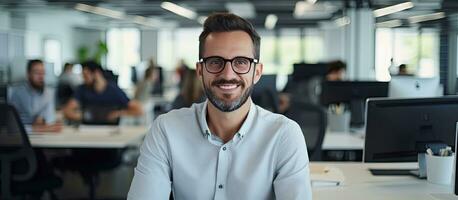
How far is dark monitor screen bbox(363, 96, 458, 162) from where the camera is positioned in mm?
2951

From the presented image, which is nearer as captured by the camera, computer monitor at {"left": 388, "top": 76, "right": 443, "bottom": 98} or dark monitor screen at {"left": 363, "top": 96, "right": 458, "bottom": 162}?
dark monitor screen at {"left": 363, "top": 96, "right": 458, "bottom": 162}

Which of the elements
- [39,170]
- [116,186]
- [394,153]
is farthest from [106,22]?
[394,153]

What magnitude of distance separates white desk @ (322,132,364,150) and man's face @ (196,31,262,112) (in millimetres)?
2546

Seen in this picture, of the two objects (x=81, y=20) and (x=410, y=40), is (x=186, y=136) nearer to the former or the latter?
(x=410, y=40)

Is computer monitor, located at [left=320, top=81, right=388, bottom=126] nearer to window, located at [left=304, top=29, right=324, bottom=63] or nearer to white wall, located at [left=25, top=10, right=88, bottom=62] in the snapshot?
white wall, located at [left=25, top=10, right=88, bottom=62]

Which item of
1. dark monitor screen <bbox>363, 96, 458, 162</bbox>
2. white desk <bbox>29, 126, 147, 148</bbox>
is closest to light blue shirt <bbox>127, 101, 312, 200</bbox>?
dark monitor screen <bbox>363, 96, 458, 162</bbox>

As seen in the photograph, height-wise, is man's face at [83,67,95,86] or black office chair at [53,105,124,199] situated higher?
man's face at [83,67,95,86]

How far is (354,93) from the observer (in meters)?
5.32

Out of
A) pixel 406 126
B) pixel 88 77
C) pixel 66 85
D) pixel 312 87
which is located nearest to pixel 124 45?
pixel 66 85

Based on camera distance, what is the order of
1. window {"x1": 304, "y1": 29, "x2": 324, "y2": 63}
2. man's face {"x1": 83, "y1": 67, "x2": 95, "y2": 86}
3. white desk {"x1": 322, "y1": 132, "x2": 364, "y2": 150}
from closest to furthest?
white desk {"x1": 322, "y1": 132, "x2": 364, "y2": 150} → man's face {"x1": 83, "y1": 67, "x2": 95, "y2": 86} → window {"x1": 304, "y1": 29, "x2": 324, "y2": 63}

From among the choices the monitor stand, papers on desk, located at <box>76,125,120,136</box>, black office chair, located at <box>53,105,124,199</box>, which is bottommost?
black office chair, located at <box>53,105,124,199</box>

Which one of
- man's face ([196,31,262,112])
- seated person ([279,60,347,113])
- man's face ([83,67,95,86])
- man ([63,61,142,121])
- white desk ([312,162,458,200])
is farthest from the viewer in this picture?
seated person ([279,60,347,113])

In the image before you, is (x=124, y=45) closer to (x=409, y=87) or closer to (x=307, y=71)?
(x=307, y=71)

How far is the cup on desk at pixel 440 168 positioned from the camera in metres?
2.85
